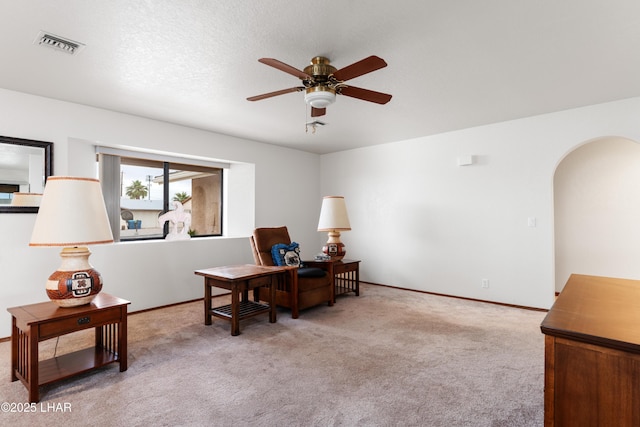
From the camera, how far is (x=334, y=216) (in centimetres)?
494

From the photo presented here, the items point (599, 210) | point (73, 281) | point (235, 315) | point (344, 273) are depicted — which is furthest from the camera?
point (344, 273)

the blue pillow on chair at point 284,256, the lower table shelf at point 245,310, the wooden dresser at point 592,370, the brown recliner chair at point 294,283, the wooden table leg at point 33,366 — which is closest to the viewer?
the wooden dresser at point 592,370

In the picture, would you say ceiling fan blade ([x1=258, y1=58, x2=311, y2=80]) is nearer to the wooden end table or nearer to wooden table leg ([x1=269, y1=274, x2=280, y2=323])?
the wooden end table

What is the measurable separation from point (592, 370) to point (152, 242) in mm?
4406

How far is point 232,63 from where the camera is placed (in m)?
2.68

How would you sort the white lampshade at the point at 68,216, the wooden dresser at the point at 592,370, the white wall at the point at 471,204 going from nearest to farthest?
1. the wooden dresser at the point at 592,370
2. the white lampshade at the point at 68,216
3. the white wall at the point at 471,204

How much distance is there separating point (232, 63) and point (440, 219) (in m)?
3.61

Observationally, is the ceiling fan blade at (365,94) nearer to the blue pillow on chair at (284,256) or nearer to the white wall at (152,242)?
the blue pillow on chair at (284,256)

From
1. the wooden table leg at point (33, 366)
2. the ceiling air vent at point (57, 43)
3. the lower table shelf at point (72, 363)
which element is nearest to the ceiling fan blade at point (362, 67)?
the ceiling air vent at point (57, 43)

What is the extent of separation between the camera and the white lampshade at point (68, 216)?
7.38ft

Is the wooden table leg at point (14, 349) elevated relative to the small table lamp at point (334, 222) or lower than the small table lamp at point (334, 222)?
lower

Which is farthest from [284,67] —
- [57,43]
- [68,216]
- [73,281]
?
[73,281]

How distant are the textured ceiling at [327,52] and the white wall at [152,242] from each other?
259mm

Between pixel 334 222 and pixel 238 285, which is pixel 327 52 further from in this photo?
pixel 334 222
